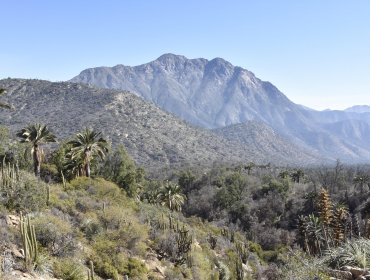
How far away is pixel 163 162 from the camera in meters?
157

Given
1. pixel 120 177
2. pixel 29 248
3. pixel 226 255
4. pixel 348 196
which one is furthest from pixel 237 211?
pixel 29 248

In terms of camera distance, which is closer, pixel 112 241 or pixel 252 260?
pixel 112 241

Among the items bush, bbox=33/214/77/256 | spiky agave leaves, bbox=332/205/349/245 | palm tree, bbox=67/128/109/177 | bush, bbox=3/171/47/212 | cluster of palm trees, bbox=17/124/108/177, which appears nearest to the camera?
bush, bbox=33/214/77/256

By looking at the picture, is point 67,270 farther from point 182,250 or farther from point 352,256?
point 182,250

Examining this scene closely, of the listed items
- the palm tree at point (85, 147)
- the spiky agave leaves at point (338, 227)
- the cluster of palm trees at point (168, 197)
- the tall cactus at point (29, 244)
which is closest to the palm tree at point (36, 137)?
the palm tree at point (85, 147)

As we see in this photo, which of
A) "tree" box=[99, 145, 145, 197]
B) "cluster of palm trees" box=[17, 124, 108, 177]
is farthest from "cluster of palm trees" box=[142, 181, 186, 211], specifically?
"cluster of palm trees" box=[17, 124, 108, 177]

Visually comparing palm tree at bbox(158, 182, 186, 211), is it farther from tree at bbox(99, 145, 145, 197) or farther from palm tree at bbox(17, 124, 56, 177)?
palm tree at bbox(17, 124, 56, 177)

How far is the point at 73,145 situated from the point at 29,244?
28.2 meters

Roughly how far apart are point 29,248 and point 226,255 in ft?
98.7

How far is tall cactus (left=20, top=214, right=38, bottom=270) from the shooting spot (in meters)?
17.2

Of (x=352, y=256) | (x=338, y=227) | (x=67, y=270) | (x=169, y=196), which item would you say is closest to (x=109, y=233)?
(x=67, y=270)

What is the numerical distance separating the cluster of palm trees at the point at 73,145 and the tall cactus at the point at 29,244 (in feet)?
76.4

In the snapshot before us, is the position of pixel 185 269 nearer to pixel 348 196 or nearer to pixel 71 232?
pixel 71 232

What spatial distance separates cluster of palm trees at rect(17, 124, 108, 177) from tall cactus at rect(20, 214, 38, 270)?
23279 millimetres
